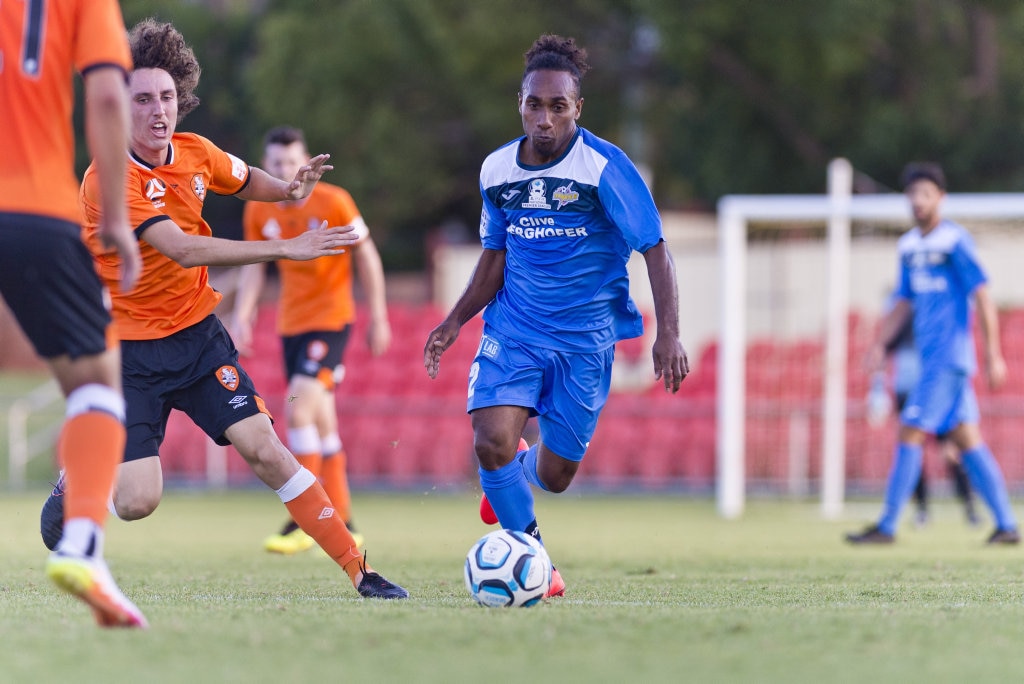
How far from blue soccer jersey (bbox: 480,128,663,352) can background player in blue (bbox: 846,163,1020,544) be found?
4.59 metres

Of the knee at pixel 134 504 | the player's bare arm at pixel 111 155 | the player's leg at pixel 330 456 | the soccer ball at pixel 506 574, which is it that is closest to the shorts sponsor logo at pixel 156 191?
the knee at pixel 134 504

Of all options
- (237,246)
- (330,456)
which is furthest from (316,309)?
(237,246)

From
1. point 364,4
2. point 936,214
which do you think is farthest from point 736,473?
point 364,4

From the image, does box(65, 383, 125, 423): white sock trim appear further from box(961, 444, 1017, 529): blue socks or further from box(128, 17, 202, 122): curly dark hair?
box(961, 444, 1017, 529): blue socks

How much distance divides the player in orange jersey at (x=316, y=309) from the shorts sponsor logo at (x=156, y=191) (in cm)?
344

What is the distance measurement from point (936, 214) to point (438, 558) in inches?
184

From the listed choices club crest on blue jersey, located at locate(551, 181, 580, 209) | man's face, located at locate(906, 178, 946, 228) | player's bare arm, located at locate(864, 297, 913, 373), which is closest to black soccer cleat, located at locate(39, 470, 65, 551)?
club crest on blue jersey, located at locate(551, 181, 580, 209)

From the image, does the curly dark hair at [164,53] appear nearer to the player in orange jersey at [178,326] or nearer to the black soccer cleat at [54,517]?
the player in orange jersey at [178,326]

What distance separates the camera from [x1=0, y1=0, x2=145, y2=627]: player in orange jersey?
452 centimetres

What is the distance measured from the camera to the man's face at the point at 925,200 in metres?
10.8

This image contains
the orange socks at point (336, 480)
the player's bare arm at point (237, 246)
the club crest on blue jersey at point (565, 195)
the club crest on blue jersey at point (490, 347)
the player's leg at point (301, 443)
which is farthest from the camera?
the orange socks at point (336, 480)

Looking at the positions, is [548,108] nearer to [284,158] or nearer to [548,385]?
[548,385]

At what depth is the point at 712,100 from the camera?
2692 cm

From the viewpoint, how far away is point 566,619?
512 centimetres
